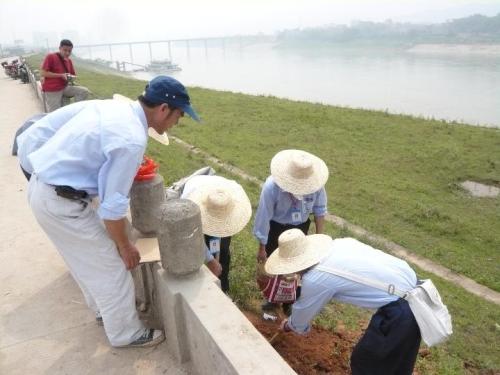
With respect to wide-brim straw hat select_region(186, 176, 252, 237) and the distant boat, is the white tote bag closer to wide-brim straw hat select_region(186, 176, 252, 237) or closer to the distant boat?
wide-brim straw hat select_region(186, 176, 252, 237)

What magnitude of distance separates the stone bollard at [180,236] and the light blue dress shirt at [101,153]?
0.30m

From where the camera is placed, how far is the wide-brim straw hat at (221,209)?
3.08 meters

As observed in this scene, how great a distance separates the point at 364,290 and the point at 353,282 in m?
0.08

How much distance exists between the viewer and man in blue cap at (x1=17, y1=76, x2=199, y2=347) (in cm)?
221

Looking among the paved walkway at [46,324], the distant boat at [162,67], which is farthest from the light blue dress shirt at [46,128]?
the distant boat at [162,67]

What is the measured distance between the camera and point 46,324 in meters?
3.16

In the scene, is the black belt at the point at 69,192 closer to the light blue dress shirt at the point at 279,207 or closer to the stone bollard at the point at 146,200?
the stone bollard at the point at 146,200

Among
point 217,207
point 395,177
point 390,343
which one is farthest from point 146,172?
point 395,177

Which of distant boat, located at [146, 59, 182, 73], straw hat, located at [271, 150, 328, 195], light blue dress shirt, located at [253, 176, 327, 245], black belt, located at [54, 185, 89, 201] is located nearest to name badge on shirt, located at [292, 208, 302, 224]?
light blue dress shirt, located at [253, 176, 327, 245]

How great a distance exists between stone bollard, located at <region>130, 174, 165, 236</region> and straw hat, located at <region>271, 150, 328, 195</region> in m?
1.00

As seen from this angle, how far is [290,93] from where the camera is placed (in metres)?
30.4

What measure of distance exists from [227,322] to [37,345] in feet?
5.00

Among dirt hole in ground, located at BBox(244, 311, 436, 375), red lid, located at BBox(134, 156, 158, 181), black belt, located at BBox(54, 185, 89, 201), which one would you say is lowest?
dirt hole in ground, located at BBox(244, 311, 436, 375)

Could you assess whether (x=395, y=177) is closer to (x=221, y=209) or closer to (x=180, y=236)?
(x=221, y=209)
